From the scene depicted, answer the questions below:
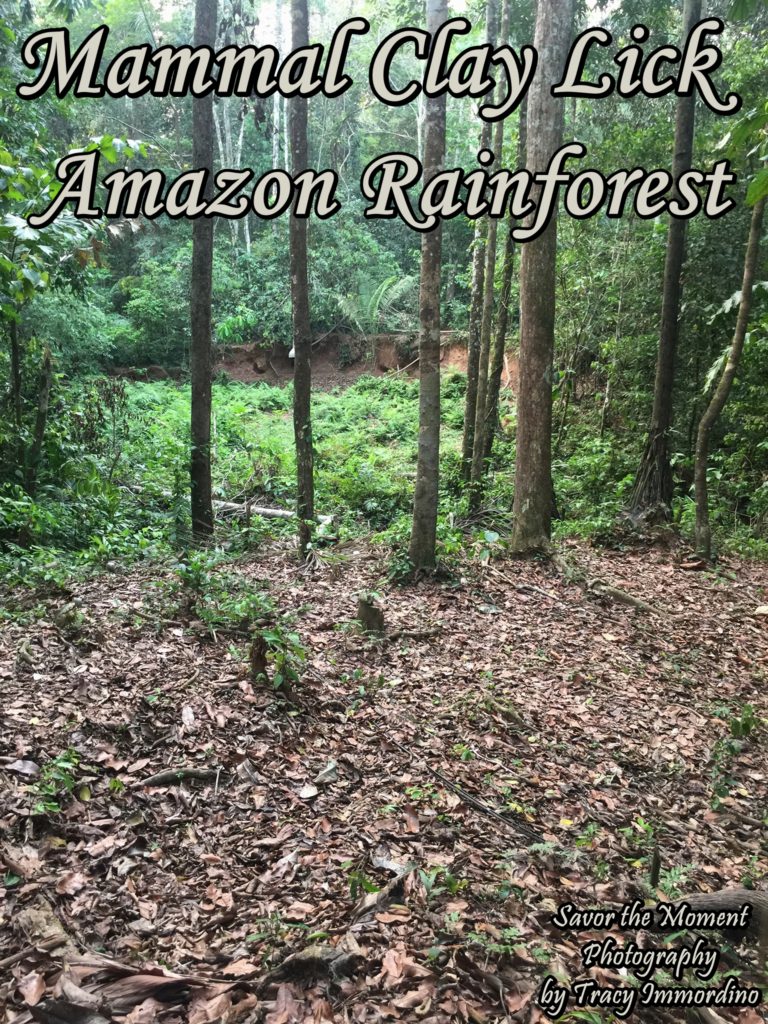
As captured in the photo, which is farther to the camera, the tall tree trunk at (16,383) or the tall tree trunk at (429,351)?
the tall tree trunk at (16,383)

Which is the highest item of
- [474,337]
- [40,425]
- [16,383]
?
[474,337]

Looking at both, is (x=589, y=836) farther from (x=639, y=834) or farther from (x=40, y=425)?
(x=40, y=425)

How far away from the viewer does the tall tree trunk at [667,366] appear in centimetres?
881

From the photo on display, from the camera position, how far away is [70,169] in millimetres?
5492

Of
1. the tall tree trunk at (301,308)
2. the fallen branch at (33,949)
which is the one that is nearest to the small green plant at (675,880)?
the fallen branch at (33,949)

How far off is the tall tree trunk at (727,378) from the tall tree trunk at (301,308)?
462cm

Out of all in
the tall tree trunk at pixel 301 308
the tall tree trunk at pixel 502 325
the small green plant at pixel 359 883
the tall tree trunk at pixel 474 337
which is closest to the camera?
the small green plant at pixel 359 883

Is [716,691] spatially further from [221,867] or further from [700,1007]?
[221,867]

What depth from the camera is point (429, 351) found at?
21.4ft

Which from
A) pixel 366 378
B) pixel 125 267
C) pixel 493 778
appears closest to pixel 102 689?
pixel 493 778

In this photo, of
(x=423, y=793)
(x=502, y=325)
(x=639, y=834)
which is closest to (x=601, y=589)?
(x=639, y=834)

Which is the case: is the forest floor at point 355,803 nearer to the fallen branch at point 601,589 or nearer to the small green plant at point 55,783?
the small green plant at point 55,783

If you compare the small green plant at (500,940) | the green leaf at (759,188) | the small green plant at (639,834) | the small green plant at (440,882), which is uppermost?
the green leaf at (759,188)

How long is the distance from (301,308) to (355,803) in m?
6.24
